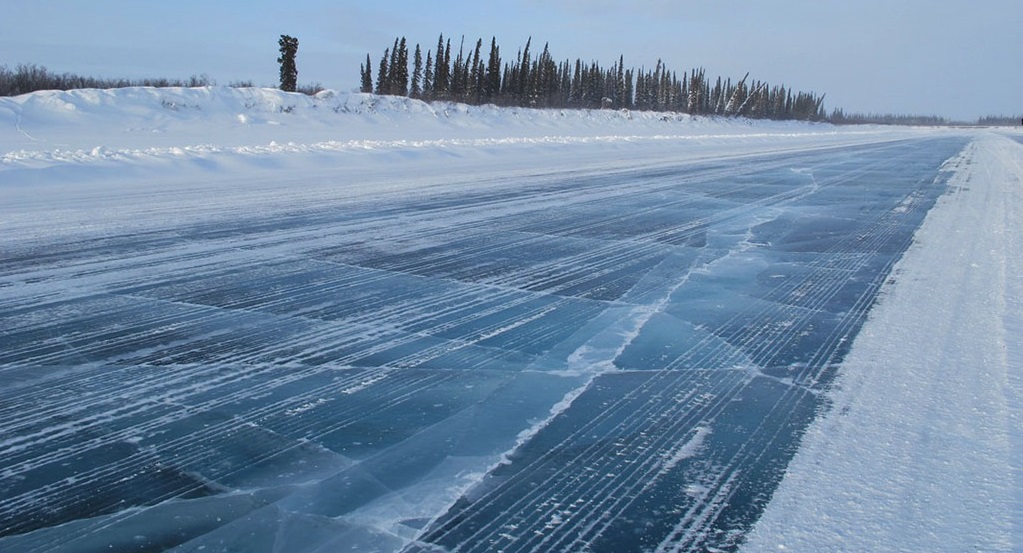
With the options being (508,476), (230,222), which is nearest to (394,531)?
(508,476)

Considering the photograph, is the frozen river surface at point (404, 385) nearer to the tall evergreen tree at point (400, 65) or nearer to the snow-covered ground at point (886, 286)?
the snow-covered ground at point (886, 286)

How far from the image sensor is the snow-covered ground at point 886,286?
274cm

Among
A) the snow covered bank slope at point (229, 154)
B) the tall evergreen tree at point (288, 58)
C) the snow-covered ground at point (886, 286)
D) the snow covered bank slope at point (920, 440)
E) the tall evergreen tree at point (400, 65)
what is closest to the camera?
the snow covered bank slope at point (920, 440)

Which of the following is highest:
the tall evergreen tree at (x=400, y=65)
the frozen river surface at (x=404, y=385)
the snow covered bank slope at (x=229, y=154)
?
the tall evergreen tree at (x=400, y=65)

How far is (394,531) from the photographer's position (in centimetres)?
252

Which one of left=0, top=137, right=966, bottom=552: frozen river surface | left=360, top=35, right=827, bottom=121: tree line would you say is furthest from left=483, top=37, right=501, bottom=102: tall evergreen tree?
left=0, top=137, right=966, bottom=552: frozen river surface

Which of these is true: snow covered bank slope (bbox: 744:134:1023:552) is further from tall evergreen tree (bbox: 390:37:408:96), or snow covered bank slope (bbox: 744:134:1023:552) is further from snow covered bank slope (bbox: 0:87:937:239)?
tall evergreen tree (bbox: 390:37:408:96)

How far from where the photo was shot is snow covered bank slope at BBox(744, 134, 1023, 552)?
2584 millimetres

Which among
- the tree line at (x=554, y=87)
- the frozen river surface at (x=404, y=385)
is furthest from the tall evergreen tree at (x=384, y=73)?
the frozen river surface at (x=404, y=385)

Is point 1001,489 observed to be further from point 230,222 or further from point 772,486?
point 230,222

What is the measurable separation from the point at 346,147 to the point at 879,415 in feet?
53.9

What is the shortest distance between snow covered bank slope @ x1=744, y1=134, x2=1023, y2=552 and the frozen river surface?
15cm

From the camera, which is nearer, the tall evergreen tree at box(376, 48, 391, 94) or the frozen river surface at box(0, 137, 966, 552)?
the frozen river surface at box(0, 137, 966, 552)

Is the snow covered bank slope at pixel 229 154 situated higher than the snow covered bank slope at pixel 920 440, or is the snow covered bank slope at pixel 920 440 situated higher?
the snow covered bank slope at pixel 229 154
